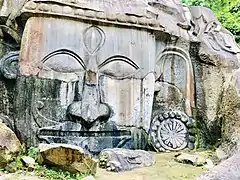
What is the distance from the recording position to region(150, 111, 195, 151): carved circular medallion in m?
5.34

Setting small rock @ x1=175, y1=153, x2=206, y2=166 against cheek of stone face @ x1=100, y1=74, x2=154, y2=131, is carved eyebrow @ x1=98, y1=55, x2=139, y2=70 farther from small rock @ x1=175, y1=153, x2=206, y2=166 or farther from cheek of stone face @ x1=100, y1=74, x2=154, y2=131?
small rock @ x1=175, y1=153, x2=206, y2=166

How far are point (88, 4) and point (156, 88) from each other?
4.47 ft

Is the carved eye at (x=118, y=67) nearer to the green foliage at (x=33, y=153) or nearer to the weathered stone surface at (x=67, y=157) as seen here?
the green foliage at (x=33, y=153)

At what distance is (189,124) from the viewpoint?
Answer: 552cm

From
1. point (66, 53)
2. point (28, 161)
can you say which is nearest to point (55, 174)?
point (28, 161)

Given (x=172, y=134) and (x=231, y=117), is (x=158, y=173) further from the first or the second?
(x=172, y=134)

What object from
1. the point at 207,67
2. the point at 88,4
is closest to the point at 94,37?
the point at 88,4

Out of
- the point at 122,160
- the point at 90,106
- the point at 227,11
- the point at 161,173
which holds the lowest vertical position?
the point at 161,173

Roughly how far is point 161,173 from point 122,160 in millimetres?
419

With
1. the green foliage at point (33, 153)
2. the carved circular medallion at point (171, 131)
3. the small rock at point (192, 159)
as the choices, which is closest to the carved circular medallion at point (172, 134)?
the carved circular medallion at point (171, 131)

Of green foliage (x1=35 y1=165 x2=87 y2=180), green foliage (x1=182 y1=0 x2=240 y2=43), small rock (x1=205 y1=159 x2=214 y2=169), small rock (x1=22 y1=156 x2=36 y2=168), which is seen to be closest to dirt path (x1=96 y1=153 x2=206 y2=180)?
small rock (x1=205 y1=159 x2=214 y2=169)

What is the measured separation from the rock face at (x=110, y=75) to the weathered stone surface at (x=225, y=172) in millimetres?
1352

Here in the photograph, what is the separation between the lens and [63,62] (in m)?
4.90

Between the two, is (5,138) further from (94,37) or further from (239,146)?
(239,146)
